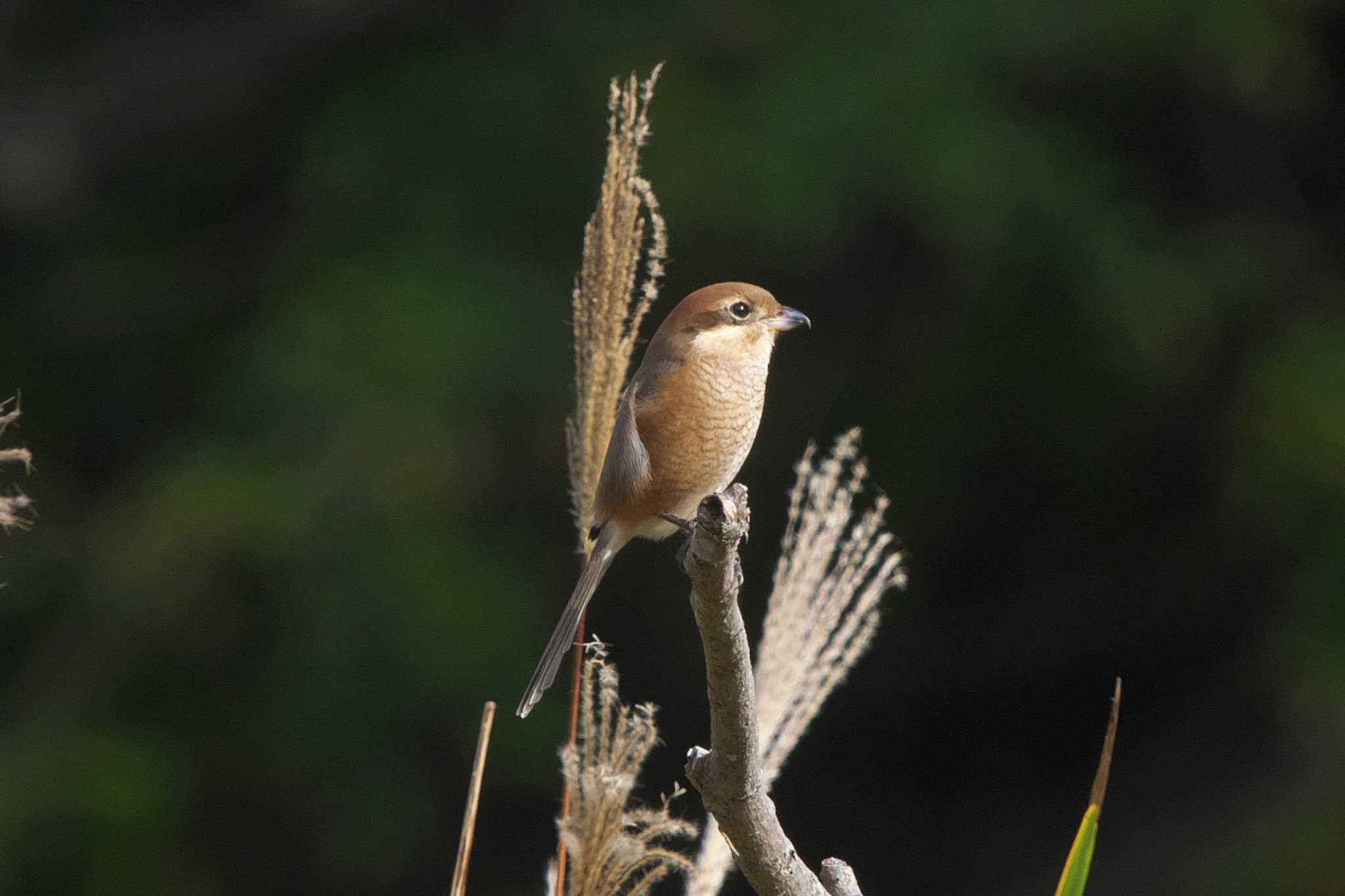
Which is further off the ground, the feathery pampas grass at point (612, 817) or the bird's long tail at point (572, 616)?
the bird's long tail at point (572, 616)

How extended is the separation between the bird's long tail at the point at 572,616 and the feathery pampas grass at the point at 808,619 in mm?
271

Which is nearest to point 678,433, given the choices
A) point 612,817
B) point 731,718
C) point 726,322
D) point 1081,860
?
A: point 726,322

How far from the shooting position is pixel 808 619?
6.13 ft

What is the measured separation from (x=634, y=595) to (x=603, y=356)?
3.58m

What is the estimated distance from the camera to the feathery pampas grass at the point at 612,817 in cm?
145

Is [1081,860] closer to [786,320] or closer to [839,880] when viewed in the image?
[839,880]

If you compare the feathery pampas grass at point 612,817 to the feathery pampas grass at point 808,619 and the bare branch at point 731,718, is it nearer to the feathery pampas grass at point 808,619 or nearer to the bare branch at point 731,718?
the bare branch at point 731,718

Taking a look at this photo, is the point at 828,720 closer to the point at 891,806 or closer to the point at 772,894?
the point at 891,806

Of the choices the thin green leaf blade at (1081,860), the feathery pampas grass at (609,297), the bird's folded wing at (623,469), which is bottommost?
the thin green leaf blade at (1081,860)

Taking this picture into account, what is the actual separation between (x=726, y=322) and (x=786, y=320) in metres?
0.14

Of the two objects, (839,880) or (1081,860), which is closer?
(1081,860)

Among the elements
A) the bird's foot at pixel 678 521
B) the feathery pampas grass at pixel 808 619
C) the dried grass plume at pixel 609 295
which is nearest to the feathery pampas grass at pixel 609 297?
the dried grass plume at pixel 609 295

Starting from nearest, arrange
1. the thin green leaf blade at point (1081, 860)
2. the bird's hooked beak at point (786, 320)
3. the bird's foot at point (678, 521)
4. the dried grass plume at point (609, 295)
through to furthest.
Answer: the thin green leaf blade at point (1081, 860) < the dried grass plume at point (609, 295) < the bird's foot at point (678, 521) < the bird's hooked beak at point (786, 320)

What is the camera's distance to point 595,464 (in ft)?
5.90
